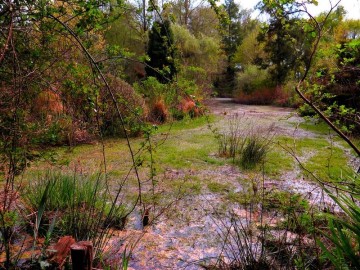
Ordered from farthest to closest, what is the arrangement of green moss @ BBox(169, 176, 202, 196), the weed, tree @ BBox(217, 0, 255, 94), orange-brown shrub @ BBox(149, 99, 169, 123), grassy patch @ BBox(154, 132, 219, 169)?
tree @ BBox(217, 0, 255, 94), orange-brown shrub @ BBox(149, 99, 169, 123), grassy patch @ BBox(154, 132, 219, 169), green moss @ BBox(169, 176, 202, 196), the weed

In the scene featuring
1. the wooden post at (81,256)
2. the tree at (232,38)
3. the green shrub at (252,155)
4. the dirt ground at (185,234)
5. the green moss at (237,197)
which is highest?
the tree at (232,38)

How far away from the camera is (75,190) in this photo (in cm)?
298

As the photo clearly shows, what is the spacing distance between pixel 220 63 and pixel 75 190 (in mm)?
25184

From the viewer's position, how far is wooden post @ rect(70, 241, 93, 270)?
155 centimetres

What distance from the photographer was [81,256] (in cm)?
155

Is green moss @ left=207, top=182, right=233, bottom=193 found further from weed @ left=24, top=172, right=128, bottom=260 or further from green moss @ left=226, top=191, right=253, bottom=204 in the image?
weed @ left=24, top=172, right=128, bottom=260

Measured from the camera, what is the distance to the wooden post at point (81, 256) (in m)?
1.55

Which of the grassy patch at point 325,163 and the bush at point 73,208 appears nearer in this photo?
the bush at point 73,208

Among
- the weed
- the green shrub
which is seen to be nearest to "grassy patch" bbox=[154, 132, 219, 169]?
the green shrub

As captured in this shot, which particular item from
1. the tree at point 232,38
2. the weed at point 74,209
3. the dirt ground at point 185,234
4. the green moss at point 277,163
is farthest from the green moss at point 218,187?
the tree at point 232,38

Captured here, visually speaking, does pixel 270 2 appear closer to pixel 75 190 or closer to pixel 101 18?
pixel 101 18

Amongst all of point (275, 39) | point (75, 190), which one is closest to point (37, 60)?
point (75, 190)

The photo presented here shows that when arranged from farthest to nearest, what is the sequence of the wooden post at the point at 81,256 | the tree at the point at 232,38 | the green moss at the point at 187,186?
the tree at the point at 232,38
the green moss at the point at 187,186
the wooden post at the point at 81,256

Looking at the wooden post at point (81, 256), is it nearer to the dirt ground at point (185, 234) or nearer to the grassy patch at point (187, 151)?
the dirt ground at point (185, 234)
